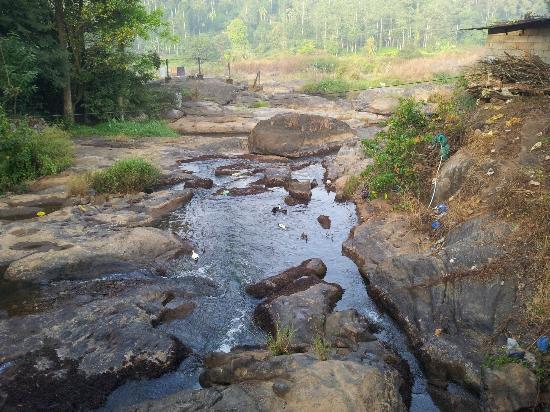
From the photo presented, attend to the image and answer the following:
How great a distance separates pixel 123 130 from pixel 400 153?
1403cm

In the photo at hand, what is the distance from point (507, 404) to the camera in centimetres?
A: 604

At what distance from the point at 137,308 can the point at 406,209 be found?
679cm

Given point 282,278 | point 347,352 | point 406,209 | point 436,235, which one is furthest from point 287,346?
point 406,209

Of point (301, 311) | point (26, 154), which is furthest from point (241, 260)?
point (26, 154)

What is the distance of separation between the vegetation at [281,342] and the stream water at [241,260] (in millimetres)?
520

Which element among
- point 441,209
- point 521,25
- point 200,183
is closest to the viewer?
point 441,209

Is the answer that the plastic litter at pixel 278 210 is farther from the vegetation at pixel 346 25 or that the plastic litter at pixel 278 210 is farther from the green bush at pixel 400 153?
the vegetation at pixel 346 25

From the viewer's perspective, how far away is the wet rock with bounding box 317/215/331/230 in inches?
507

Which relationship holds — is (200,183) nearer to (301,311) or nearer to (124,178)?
(124,178)

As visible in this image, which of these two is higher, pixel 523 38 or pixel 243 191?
pixel 523 38

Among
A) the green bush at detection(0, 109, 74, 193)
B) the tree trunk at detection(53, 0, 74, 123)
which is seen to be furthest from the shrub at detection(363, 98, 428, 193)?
the tree trunk at detection(53, 0, 74, 123)

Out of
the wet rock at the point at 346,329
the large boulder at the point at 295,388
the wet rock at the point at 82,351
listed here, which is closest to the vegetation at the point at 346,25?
the wet rock at the point at 346,329

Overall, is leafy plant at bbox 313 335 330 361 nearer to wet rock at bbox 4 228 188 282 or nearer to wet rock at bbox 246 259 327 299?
wet rock at bbox 246 259 327 299

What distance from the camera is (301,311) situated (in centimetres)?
830
